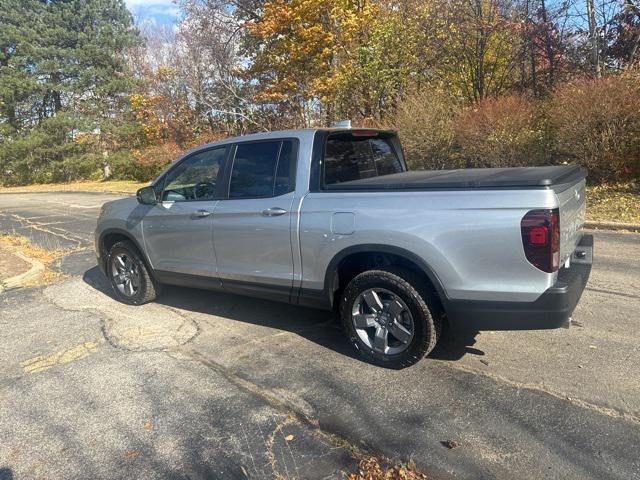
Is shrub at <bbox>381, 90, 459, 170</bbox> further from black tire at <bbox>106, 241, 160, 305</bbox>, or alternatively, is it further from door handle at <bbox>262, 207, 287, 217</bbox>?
door handle at <bbox>262, 207, 287, 217</bbox>

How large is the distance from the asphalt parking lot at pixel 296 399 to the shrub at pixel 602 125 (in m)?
6.83

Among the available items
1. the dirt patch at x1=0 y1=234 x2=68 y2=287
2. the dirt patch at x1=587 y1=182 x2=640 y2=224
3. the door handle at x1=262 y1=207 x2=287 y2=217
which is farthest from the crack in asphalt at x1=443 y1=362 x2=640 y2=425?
the dirt patch at x1=587 y1=182 x2=640 y2=224

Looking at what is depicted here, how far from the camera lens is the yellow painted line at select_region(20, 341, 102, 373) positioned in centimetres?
404

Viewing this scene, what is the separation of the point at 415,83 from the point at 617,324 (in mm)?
13964

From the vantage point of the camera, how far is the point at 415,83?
54.9ft

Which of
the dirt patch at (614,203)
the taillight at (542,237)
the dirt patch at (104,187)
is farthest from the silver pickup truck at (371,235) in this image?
the dirt patch at (104,187)

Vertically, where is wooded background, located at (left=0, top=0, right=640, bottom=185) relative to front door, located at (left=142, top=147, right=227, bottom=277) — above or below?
above

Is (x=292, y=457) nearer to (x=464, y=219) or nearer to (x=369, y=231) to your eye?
(x=369, y=231)

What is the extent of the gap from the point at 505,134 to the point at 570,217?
924 cm

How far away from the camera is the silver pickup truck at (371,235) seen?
2980 mm

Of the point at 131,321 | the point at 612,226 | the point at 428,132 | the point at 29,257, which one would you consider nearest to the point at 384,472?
the point at 131,321

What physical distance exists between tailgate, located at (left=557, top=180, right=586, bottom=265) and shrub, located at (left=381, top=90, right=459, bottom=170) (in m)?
9.68

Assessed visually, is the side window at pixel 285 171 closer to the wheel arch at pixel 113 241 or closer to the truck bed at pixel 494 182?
the truck bed at pixel 494 182

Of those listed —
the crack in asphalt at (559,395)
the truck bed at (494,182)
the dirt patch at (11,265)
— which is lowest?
the crack in asphalt at (559,395)
